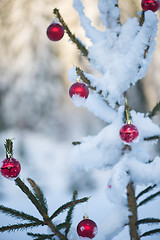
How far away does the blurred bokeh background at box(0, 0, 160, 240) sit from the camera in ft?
7.14

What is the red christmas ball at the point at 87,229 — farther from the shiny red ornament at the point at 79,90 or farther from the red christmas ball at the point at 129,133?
the shiny red ornament at the point at 79,90

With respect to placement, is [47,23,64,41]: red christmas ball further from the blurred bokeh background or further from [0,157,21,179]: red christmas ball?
the blurred bokeh background

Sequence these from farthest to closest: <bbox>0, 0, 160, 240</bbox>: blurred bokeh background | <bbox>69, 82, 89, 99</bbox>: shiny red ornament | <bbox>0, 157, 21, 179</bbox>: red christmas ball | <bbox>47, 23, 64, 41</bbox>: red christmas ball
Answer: <bbox>0, 0, 160, 240</bbox>: blurred bokeh background, <bbox>47, 23, 64, 41</bbox>: red christmas ball, <bbox>69, 82, 89, 99</bbox>: shiny red ornament, <bbox>0, 157, 21, 179</bbox>: red christmas ball

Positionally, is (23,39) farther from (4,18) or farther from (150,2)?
(150,2)

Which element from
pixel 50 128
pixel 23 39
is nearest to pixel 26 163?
pixel 50 128

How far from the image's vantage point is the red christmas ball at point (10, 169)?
1.77ft

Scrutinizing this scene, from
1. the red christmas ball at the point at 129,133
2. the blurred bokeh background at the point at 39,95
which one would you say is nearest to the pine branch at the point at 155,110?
the red christmas ball at the point at 129,133

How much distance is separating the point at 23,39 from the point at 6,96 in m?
0.63

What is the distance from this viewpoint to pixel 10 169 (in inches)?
21.4

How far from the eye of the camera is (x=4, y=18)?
2225 mm

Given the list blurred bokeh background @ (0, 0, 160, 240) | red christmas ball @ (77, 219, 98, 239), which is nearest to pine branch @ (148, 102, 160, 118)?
red christmas ball @ (77, 219, 98, 239)

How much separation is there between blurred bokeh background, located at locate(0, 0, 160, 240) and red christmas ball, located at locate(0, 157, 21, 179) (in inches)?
63.7

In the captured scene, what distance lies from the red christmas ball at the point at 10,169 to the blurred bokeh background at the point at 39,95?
162 cm

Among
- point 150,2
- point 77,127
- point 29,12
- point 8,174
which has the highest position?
point 29,12
